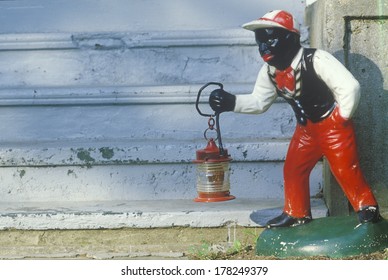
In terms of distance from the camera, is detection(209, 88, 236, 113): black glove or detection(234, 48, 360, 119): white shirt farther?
detection(209, 88, 236, 113): black glove

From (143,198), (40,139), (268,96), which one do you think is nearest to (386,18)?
(268,96)

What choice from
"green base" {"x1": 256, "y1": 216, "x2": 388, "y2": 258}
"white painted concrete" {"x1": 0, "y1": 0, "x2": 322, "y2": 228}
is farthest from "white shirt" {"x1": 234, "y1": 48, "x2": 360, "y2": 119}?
"white painted concrete" {"x1": 0, "y1": 0, "x2": 322, "y2": 228}

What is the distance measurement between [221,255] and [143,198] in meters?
0.95

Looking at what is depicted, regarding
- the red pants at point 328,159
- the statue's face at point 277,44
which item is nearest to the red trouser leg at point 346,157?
the red pants at point 328,159

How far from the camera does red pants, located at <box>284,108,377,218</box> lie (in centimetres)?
528

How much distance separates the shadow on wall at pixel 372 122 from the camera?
5.95m

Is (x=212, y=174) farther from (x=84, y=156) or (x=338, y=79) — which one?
(x=84, y=156)

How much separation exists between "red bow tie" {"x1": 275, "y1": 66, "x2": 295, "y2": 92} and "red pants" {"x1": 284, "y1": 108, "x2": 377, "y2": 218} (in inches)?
8.6

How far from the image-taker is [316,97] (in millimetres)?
5320

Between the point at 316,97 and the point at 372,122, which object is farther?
the point at 372,122

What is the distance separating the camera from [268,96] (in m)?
5.55

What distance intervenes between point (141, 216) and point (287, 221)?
2.92 ft

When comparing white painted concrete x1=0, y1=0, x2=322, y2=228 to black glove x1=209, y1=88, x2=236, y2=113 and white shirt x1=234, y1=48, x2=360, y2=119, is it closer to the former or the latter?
black glove x1=209, y1=88, x2=236, y2=113

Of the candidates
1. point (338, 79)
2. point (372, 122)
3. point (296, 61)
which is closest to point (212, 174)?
point (296, 61)
